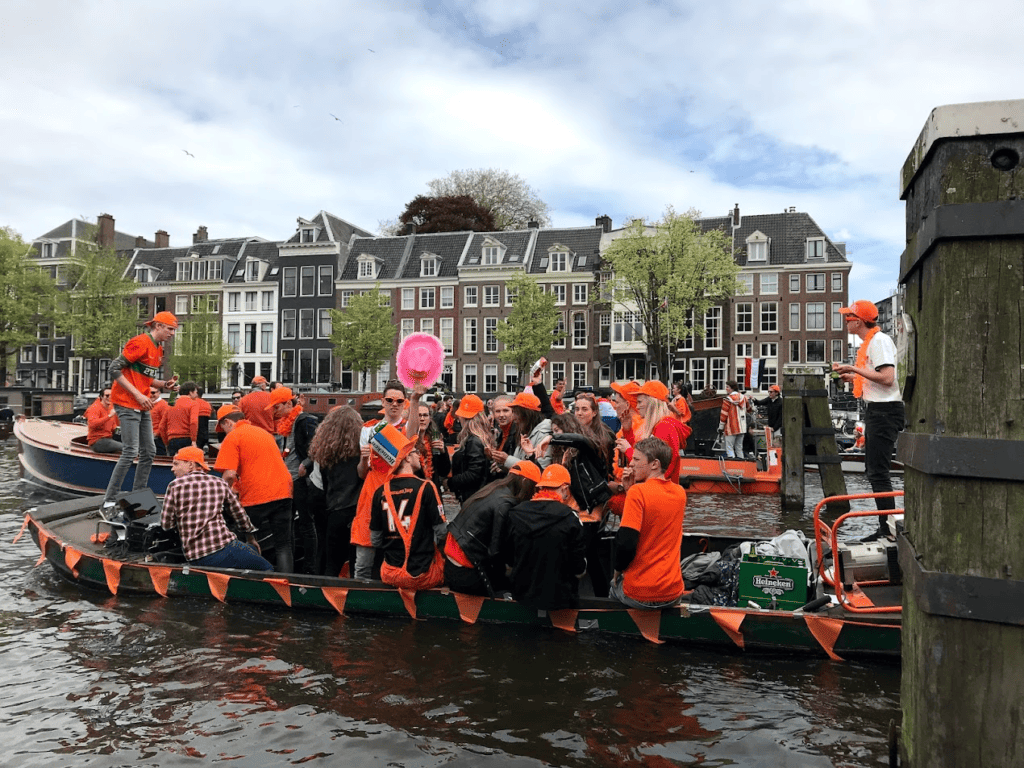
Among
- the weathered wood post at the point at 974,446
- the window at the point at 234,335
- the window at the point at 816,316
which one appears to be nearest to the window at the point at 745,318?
the window at the point at 816,316

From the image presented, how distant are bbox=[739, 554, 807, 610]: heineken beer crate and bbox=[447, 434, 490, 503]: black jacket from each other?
7.83ft

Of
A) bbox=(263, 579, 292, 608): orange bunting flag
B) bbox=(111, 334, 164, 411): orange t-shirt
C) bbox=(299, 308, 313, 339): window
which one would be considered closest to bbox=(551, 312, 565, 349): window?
bbox=(299, 308, 313, 339): window

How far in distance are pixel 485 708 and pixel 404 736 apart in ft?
1.91

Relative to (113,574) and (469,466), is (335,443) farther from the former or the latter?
(113,574)

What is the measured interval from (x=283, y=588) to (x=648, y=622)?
119 inches

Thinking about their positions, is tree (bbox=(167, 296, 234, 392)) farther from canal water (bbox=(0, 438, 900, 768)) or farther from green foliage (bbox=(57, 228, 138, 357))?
canal water (bbox=(0, 438, 900, 768))

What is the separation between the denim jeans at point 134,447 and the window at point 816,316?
42.1 meters

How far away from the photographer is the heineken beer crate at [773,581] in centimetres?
584

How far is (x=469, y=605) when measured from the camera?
6270 mm

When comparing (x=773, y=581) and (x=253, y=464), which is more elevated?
(x=253, y=464)

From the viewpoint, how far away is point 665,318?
39.6 m

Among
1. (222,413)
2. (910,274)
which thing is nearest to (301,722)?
(910,274)

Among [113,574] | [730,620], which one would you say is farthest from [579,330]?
[730,620]

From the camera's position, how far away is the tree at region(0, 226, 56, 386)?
145ft
